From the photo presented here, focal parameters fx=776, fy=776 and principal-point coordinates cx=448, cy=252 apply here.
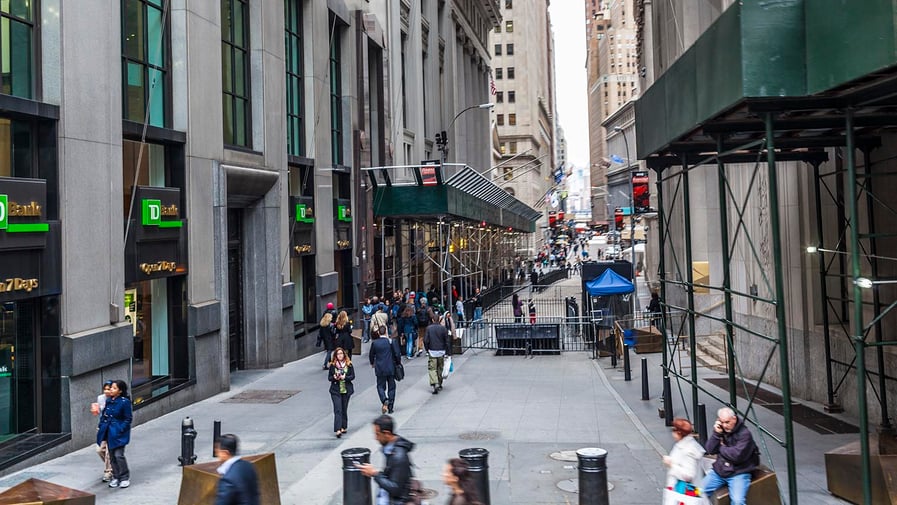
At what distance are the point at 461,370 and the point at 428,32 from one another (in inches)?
1154

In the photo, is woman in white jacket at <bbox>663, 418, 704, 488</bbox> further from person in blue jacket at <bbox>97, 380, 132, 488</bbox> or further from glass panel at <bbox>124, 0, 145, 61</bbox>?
glass panel at <bbox>124, 0, 145, 61</bbox>

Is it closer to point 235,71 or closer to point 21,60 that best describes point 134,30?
point 21,60

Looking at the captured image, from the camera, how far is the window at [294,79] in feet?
75.4

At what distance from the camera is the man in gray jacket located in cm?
1631

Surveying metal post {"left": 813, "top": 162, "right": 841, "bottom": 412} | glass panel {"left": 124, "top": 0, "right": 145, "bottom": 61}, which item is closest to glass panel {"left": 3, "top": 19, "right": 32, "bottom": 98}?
glass panel {"left": 124, "top": 0, "right": 145, "bottom": 61}

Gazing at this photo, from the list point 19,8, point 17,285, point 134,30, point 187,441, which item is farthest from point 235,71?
point 187,441

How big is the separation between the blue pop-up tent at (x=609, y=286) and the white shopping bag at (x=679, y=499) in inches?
749

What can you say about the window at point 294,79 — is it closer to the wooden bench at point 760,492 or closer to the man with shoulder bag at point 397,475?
the man with shoulder bag at point 397,475

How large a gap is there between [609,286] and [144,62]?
55.2 ft

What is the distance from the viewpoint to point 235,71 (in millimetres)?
19500

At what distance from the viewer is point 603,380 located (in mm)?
19016

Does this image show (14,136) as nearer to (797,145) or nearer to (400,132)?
(797,145)

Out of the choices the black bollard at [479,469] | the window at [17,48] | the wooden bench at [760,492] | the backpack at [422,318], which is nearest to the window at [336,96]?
the backpack at [422,318]

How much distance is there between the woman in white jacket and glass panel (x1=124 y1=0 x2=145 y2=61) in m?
12.2
